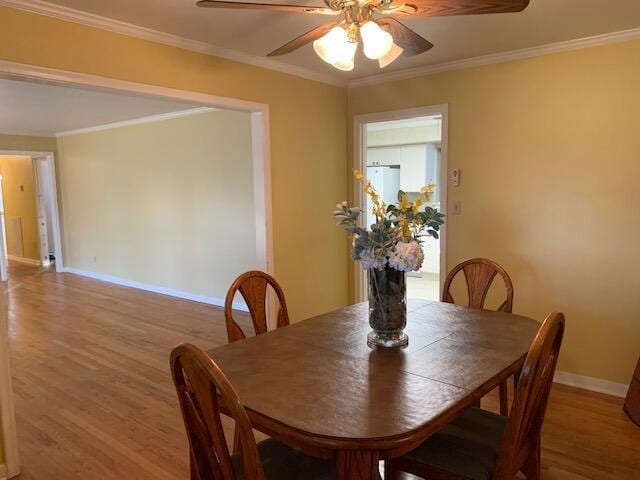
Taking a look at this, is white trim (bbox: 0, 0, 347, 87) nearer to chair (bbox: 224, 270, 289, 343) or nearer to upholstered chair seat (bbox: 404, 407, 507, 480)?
chair (bbox: 224, 270, 289, 343)

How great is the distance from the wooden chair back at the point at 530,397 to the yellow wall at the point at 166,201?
396 cm

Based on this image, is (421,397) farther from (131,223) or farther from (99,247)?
(99,247)

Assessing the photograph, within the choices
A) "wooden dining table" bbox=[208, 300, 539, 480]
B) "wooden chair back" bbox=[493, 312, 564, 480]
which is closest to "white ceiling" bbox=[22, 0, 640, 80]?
"wooden dining table" bbox=[208, 300, 539, 480]

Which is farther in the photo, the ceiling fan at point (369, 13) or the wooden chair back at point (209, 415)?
the ceiling fan at point (369, 13)

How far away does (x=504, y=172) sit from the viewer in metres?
3.43

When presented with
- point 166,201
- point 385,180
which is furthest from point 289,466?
point 385,180

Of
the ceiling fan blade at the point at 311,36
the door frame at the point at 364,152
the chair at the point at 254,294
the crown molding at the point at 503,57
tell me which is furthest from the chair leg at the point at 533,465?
the crown molding at the point at 503,57

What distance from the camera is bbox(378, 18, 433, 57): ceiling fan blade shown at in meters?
1.84

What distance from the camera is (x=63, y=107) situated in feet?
17.3

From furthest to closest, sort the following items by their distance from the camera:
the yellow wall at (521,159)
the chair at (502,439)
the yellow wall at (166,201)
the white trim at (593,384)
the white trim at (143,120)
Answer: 1. the white trim at (143,120)
2. the yellow wall at (166,201)
3. the white trim at (593,384)
4. the yellow wall at (521,159)
5. the chair at (502,439)

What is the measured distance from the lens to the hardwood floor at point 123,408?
93.7 inches

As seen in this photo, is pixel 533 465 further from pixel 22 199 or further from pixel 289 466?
pixel 22 199

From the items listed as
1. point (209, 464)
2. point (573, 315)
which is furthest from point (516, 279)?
point (209, 464)

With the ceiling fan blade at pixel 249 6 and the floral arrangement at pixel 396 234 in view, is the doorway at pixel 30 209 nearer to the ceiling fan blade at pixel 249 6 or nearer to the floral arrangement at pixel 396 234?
the ceiling fan blade at pixel 249 6
